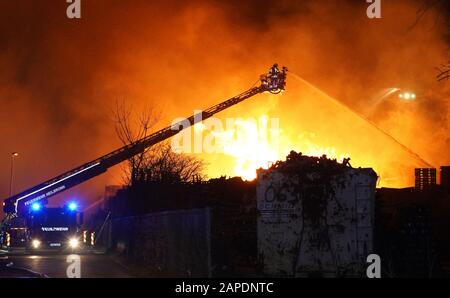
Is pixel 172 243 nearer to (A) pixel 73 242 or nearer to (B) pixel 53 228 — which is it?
(B) pixel 53 228

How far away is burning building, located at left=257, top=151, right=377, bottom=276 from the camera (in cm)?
1276

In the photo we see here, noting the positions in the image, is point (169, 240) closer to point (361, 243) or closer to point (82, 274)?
point (82, 274)

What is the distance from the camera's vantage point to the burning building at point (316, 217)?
1276 centimetres

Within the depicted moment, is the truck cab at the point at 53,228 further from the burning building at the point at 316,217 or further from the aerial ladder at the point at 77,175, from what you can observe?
the burning building at the point at 316,217

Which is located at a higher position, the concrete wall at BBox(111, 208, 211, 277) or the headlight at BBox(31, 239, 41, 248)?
the concrete wall at BBox(111, 208, 211, 277)

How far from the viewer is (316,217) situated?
Result: 12.9 m

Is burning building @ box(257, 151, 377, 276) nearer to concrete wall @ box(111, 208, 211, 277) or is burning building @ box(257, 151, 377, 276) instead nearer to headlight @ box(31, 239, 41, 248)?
concrete wall @ box(111, 208, 211, 277)

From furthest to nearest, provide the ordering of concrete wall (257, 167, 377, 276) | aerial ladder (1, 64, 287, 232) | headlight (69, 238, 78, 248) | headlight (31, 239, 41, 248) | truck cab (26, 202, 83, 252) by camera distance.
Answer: headlight (69, 238, 78, 248), headlight (31, 239, 41, 248), truck cab (26, 202, 83, 252), aerial ladder (1, 64, 287, 232), concrete wall (257, 167, 377, 276)

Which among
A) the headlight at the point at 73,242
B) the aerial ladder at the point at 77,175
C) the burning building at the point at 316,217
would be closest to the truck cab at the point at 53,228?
the headlight at the point at 73,242

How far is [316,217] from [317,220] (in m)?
0.07

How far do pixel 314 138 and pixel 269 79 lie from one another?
816 centimetres

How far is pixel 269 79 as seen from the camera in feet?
101

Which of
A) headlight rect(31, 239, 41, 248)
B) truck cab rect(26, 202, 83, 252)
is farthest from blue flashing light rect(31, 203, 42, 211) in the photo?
headlight rect(31, 239, 41, 248)
